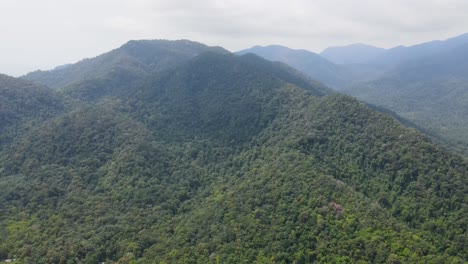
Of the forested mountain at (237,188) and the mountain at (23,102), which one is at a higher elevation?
the mountain at (23,102)

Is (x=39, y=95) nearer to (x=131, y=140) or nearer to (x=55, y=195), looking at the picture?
(x=131, y=140)

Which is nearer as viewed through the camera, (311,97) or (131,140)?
(131,140)

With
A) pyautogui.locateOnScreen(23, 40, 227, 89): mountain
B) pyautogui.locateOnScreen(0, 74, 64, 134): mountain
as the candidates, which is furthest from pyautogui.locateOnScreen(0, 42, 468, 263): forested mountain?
pyautogui.locateOnScreen(23, 40, 227, 89): mountain

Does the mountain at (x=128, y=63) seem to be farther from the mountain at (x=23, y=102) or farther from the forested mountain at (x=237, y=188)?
the forested mountain at (x=237, y=188)

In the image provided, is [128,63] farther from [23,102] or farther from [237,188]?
[237,188]

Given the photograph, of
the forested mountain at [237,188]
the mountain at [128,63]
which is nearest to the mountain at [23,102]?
the forested mountain at [237,188]

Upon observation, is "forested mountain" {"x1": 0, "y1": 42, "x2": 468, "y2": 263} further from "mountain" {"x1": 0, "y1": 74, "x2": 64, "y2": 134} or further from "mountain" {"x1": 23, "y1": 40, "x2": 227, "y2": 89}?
"mountain" {"x1": 23, "y1": 40, "x2": 227, "y2": 89}

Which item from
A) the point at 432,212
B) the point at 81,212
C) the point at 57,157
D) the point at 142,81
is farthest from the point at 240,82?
the point at 432,212
